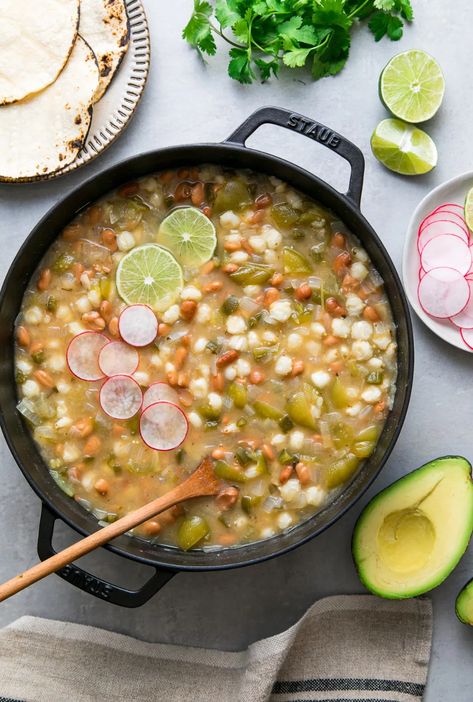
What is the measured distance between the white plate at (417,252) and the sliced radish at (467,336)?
0.04 feet

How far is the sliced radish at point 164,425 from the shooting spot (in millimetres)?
3076

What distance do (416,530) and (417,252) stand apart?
1.16 m

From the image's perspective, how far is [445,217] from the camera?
3.35 meters

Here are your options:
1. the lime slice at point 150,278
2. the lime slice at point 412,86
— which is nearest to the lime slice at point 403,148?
the lime slice at point 412,86

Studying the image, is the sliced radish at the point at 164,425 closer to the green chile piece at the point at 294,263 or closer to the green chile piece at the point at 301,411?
the green chile piece at the point at 301,411

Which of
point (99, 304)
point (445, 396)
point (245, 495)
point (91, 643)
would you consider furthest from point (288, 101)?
point (91, 643)

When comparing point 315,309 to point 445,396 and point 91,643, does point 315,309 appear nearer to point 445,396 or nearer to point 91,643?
point 445,396

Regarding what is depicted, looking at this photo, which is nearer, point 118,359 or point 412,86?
point 118,359

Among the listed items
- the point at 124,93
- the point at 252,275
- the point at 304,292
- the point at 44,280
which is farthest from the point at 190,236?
the point at 124,93

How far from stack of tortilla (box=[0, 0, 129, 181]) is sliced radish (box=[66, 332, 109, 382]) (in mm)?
Answer: 751

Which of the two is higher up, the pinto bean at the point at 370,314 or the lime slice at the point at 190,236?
the lime slice at the point at 190,236

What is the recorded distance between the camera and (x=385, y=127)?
10.9 feet

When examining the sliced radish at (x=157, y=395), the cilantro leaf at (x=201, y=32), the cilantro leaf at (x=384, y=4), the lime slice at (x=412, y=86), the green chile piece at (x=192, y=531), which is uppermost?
the cilantro leaf at (x=201, y=32)

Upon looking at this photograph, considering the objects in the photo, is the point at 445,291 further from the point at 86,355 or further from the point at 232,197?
the point at 86,355
